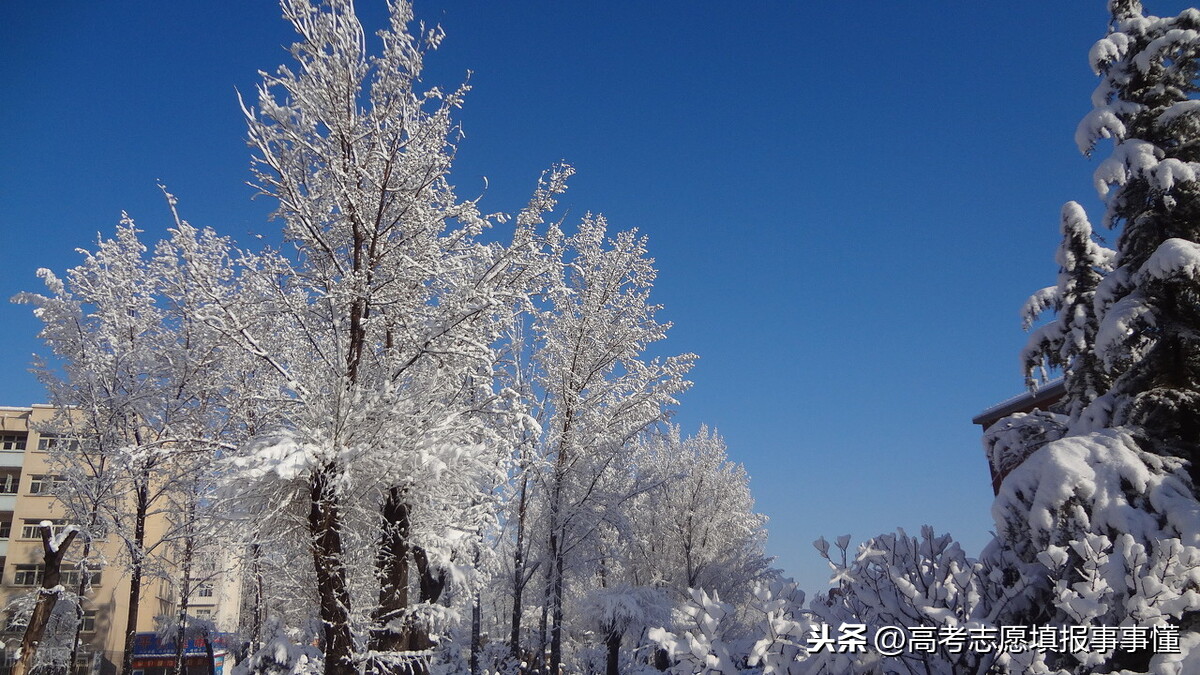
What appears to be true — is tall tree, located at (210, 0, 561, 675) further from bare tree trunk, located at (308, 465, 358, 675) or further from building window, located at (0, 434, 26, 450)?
building window, located at (0, 434, 26, 450)

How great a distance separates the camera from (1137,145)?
7.70 meters

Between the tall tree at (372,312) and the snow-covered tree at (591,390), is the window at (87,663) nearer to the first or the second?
the snow-covered tree at (591,390)

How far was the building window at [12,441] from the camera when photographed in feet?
123

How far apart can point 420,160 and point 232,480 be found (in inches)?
171

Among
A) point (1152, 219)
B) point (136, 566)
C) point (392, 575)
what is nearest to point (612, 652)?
point (136, 566)

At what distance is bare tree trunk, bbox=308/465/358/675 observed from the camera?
24.0 ft

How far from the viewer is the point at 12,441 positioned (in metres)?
37.9

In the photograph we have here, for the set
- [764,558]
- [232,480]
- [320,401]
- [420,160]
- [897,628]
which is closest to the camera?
[897,628]

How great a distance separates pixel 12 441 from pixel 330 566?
42.3 m

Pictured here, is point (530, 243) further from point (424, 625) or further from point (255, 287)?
point (424, 625)

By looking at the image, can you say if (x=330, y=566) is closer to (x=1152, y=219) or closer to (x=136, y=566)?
(x=1152, y=219)

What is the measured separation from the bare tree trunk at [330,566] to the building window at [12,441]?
1625 inches

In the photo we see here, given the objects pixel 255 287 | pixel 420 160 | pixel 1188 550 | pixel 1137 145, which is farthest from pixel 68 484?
pixel 1137 145

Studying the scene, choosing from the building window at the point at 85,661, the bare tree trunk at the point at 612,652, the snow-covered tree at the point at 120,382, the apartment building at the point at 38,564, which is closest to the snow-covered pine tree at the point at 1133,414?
the bare tree trunk at the point at 612,652
